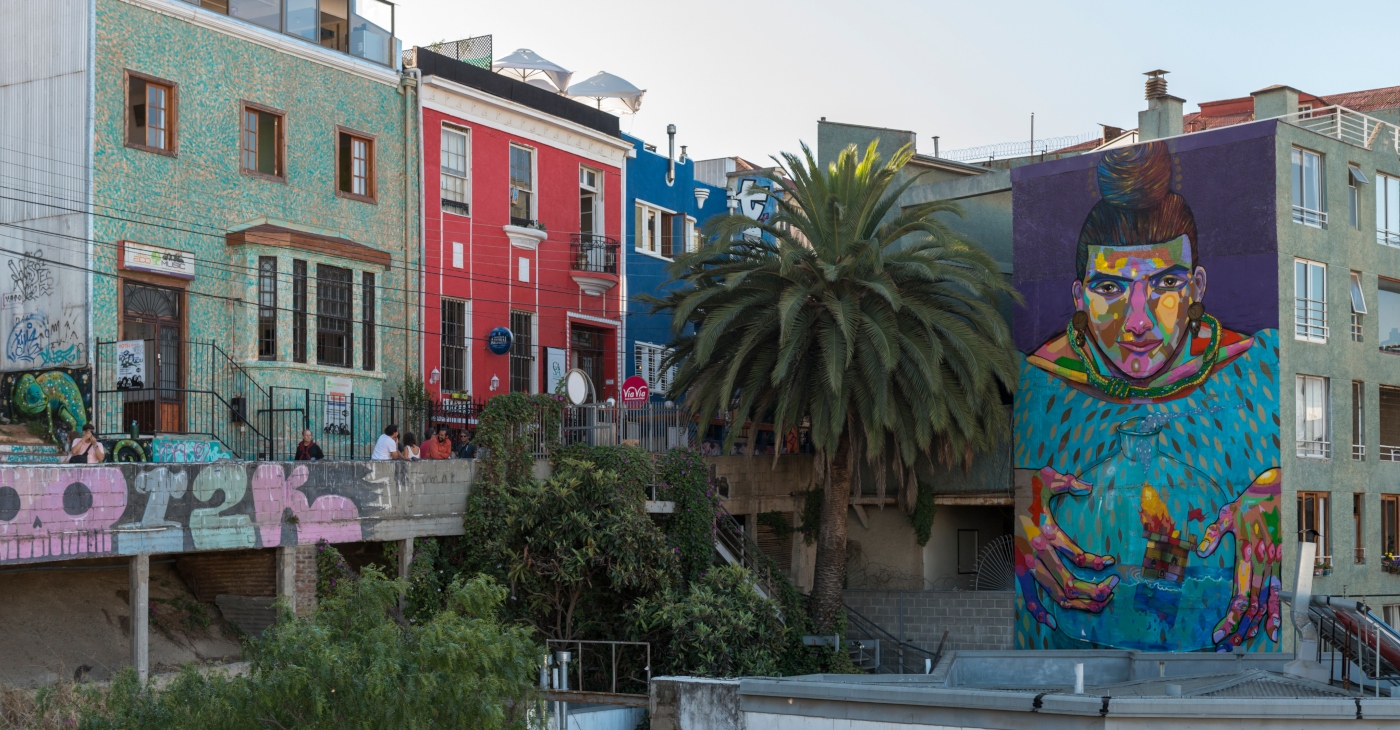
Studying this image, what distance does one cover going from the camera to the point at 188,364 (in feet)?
93.9

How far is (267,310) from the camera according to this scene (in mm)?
29797

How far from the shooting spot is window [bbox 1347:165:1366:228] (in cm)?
3578

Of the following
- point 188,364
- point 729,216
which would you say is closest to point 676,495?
point 729,216

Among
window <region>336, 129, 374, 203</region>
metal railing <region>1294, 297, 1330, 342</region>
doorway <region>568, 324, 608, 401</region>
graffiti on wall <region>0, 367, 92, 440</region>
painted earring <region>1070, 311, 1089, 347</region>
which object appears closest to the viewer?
graffiti on wall <region>0, 367, 92, 440</region>

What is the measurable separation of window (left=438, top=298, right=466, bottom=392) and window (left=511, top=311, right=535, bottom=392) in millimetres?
1762

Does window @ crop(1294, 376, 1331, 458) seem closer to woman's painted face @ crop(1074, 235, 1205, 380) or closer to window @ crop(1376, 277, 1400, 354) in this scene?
woman's painted face @ crop(1074, 235, 1205, 380)

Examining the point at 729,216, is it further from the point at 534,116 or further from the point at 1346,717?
the point at 1346,717

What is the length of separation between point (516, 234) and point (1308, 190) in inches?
691

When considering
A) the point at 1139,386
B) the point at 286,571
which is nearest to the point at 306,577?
the point at 286,571

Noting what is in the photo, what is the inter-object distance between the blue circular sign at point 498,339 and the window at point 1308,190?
56.8ft

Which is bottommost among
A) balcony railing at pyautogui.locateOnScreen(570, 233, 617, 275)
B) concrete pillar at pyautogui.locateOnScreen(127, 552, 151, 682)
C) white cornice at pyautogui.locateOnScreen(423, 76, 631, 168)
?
concrete pillar at pyautogui.locateOnScreen(127, 552, 151, 682)

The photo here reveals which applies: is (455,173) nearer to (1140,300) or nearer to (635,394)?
(635,394)

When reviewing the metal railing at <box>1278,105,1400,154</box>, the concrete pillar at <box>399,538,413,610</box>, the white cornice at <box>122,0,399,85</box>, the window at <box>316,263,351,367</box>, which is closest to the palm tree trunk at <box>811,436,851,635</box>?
the concrete pillar at <box>399,538,413,610</box>

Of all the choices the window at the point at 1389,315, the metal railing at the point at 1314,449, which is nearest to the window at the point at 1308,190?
the window at the point at 1389,315
